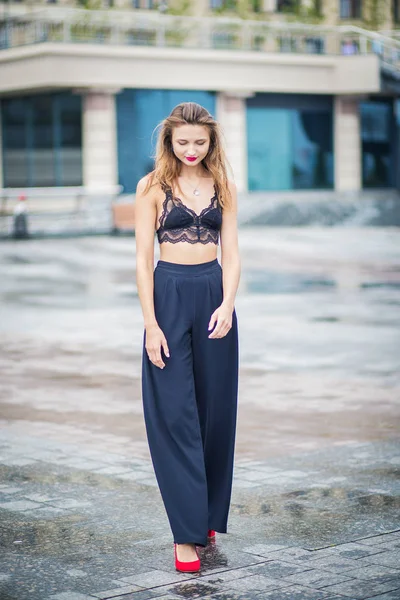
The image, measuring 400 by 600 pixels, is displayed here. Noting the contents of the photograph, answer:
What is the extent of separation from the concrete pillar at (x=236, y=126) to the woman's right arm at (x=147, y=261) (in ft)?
113

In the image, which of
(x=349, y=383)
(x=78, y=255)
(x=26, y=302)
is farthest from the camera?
(x=78, y=255)

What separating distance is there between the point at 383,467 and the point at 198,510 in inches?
82.1

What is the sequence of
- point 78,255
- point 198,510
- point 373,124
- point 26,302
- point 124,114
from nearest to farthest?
point 198,510
point 26,302
point 78,255
point 124,114
point 373,124

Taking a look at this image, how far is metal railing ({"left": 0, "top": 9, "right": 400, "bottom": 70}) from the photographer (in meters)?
35.9

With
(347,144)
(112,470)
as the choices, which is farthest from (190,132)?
(347,144)

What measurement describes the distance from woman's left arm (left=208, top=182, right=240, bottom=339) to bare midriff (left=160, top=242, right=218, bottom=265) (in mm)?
98

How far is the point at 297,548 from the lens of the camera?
538 centimetres

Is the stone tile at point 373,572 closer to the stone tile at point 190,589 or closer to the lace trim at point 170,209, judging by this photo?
the stone tile at point 190,589

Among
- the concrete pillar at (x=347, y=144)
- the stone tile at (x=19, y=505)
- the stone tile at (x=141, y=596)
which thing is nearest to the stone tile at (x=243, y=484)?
the stone tile at (x=19, y=505)

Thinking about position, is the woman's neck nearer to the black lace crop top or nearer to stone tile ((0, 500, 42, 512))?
the black lace crop top

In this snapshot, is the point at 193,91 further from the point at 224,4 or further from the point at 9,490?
the point at 9,490

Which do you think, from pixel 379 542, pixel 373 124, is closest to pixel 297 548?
pixel 379 542

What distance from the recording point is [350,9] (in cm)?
4822

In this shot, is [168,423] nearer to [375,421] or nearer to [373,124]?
[375,421]
